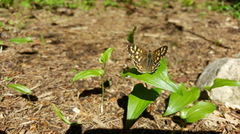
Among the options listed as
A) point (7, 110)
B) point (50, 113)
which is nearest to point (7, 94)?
point (7, 110)

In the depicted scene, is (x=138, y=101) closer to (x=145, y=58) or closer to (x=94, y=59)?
(x=145, y=58)

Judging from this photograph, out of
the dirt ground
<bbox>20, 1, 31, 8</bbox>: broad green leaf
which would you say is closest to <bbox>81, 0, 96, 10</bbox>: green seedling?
the dirt ground

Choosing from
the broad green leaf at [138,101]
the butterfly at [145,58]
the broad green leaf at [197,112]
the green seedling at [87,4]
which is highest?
the green seedling at [87,4]

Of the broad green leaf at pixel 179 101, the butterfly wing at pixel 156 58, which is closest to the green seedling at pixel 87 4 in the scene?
the butterfly wing at pixel 156 58

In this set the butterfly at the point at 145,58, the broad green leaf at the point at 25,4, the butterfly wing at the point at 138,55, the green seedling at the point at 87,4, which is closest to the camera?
the butterfly at the point at 145,58

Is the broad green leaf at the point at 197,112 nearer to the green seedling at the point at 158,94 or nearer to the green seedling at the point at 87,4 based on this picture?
the green seedling at the point at 158,94

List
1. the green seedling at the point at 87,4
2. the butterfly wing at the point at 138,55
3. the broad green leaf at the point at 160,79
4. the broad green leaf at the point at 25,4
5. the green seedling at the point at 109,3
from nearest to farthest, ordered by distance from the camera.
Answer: the broad green leaf at the point at 160,79
the butterfly wing at the point at 138,55
the broad green leaf at the point at 25,4
the green seedling at the point at 87,4
the green seedling at the point at 109,3

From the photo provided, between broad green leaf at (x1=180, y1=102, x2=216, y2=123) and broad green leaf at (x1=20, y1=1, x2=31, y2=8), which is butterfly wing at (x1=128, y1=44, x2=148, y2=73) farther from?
broad green leaf at (x1=20, y1=1, x2=31, y2=8)

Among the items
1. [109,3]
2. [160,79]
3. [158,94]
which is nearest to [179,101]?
[158,94]
